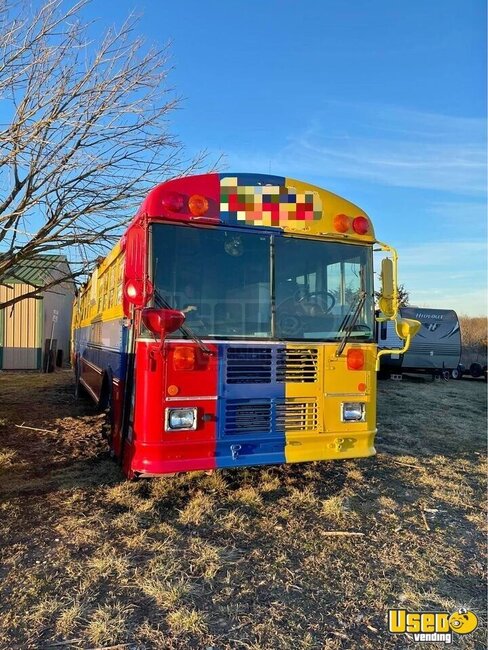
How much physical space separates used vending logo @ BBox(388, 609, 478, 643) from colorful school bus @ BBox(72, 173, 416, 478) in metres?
1.66

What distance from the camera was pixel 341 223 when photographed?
4762 millimetres

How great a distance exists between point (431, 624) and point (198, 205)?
3462mm

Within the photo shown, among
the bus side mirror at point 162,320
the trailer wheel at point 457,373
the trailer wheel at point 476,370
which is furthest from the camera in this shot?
the trailer wheel at point 476,370

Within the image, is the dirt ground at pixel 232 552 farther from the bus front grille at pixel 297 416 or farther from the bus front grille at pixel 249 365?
the bus front grille at pixel 249 365

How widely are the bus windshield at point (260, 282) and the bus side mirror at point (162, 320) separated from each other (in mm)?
171

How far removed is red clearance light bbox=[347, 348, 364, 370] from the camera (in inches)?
184

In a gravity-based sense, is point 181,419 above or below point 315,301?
below

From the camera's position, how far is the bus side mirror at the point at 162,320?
12.6ft

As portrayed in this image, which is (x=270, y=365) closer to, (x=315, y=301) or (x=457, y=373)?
(x=315, y=301)

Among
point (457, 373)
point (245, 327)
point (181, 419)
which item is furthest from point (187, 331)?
point (457, 373)

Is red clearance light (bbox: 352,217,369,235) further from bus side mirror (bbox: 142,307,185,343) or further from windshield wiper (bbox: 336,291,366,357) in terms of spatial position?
bus side mirror (bbox: 142,307,185,343)

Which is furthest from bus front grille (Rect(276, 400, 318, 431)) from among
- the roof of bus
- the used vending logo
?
the used vending logo

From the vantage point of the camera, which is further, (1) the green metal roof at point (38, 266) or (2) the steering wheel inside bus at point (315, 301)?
(1) the green metal roof at point (38, 266)

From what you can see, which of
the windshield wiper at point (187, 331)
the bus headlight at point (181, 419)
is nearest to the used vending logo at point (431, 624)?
the bus headlight at point (181, 419)
